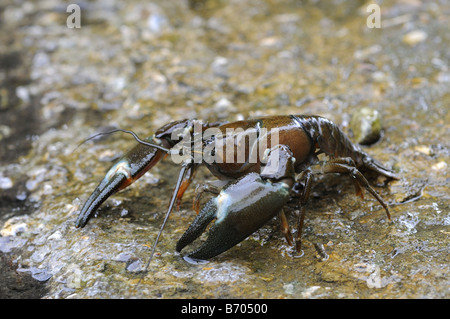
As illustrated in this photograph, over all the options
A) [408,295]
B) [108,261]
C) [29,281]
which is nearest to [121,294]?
[108,261]

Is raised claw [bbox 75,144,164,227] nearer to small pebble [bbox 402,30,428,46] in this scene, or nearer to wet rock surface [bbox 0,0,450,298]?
wet rock surface [bbox 0,0,450,298]

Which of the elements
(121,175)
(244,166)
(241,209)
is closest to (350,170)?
(244,166)

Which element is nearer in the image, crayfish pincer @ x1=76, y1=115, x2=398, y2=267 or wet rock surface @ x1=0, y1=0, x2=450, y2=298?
crayfish pincer @ x1=76, y1=115, x2=398, y2=267

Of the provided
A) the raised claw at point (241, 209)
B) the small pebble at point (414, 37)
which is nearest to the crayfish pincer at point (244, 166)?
the raised claw at point (241, 209)

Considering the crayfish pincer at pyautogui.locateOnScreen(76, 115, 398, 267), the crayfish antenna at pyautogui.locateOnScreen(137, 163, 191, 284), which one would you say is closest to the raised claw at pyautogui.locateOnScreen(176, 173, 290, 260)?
the crayfish pincer at pyautogui.locateOnScreen(76, 115, 398, 267)

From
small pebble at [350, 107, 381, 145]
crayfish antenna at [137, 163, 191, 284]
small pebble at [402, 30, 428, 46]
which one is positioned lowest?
crayfish antenna at [137, 163, 191, 284]

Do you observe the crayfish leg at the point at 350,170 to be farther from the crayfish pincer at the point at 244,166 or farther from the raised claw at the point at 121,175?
the raised claw at the point at 121,175

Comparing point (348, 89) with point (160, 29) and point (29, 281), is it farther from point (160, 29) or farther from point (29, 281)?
point (29, 281)
